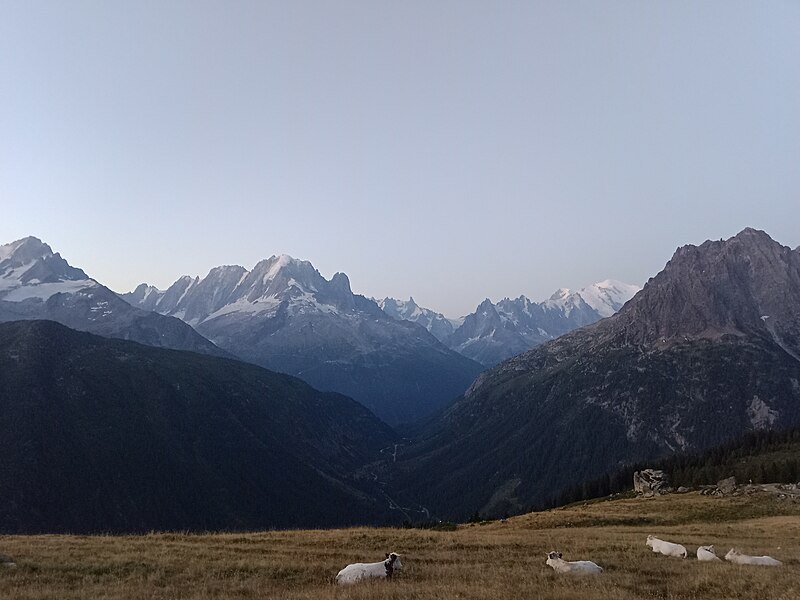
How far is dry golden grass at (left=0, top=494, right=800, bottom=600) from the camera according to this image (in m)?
20.1

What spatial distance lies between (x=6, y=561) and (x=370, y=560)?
1848 centimetres

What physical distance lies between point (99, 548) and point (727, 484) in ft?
350

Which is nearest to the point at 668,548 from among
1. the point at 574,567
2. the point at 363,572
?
the point at 574,567

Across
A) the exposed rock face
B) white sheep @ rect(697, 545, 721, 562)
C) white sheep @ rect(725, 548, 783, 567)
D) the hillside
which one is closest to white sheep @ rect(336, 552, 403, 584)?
white sheep @ rect(697, 545, 721, 562)

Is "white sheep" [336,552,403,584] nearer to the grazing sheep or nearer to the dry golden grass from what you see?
the dry golden grass

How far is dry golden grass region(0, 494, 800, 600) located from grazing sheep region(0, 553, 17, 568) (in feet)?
1.67

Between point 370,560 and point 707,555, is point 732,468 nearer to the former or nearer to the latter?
point 707,555

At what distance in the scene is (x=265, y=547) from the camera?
33.5 m

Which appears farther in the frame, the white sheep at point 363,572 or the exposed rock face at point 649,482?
the exposed rock face at point 649,482

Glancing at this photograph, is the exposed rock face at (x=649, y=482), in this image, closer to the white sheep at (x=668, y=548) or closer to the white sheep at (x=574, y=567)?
the white sheep at (x=668, y=548)

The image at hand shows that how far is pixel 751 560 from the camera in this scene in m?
29.2

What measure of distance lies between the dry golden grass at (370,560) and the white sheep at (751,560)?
0.77 m

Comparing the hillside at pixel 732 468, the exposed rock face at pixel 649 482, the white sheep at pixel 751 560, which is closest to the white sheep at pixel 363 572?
the white sheep at pixel 751 560

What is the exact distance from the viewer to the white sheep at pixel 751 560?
94.0 feet
